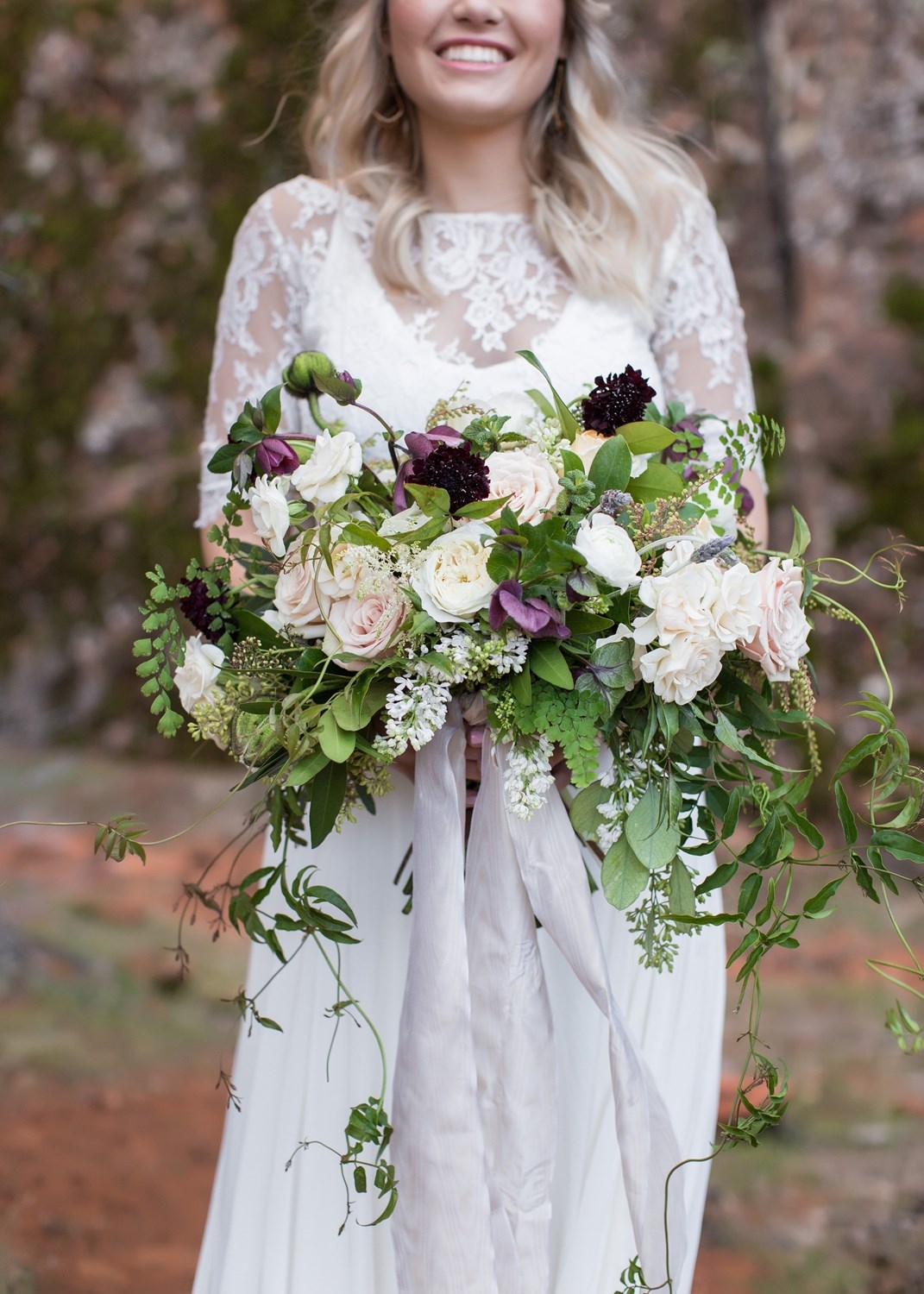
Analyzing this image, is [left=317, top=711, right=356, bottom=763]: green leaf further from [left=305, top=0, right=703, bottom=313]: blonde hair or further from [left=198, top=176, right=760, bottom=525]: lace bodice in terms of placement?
[left=305, top=0, right=703, bottom=313]: blonde hair

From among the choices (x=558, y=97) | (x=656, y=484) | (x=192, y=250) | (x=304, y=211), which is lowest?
(x=656, y=484)

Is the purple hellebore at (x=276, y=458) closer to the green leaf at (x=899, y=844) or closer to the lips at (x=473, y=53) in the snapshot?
the green leaf at (x=899, y=844)

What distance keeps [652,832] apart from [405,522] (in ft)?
1.58

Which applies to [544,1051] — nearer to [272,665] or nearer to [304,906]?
[304,906]

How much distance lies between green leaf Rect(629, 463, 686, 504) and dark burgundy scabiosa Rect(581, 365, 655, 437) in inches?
3.2

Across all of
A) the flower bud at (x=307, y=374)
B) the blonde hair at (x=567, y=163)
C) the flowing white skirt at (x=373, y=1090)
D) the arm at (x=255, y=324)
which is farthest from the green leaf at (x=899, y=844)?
the arm at (x=255, y=324)

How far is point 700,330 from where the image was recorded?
7.87 feet

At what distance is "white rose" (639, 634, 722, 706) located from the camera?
1504 millimetres

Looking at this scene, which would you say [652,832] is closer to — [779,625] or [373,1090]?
[779,625]

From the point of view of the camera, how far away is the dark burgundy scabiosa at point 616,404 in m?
1.74

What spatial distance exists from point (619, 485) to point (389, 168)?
124cm

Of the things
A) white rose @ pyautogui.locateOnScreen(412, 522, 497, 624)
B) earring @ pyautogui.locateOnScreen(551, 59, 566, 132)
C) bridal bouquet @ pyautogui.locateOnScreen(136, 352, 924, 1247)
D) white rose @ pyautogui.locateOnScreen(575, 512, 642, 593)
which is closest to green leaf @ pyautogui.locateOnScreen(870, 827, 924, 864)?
bridal bouquet @ pyautogui.locateOnScreen(136, 352, 924, 1247)

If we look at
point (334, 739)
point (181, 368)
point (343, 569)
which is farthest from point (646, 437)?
point (181, 368)

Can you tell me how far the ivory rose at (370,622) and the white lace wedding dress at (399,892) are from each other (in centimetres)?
45
